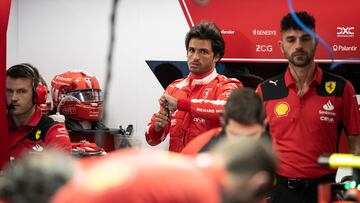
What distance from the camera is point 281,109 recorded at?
9.05ft

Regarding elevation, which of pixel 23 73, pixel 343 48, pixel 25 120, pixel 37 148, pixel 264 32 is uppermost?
pixel 264 32

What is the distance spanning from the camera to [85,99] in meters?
4.09

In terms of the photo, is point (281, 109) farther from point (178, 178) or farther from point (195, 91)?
point (178, 178)

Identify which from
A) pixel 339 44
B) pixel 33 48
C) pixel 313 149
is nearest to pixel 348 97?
pixel 313 149

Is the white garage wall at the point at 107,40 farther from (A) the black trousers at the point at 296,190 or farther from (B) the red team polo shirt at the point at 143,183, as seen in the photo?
(B) the red team polo shirt at the point at 143,183

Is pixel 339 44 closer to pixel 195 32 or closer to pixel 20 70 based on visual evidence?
pixel 195 32

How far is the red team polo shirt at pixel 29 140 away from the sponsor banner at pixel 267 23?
1.58 meters

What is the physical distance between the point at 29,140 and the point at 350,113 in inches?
57.6

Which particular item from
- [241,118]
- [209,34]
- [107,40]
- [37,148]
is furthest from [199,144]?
[107,40]

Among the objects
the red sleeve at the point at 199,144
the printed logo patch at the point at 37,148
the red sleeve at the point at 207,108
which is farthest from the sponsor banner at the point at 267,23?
the red sleeve at the point at 199,144

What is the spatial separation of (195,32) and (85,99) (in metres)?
1.38

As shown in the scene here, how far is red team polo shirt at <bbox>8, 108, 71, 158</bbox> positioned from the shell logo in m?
0.96

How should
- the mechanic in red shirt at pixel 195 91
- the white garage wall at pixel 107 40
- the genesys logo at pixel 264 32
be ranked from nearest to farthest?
the mechanic in red shirt at pixel 195 91 < the genesys logo at pixel 264 32 < the white garage wall at pixel 107 40

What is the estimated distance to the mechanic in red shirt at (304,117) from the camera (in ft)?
8.79
